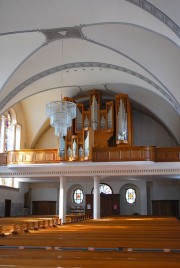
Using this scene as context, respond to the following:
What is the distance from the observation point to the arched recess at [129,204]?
81.3 feet

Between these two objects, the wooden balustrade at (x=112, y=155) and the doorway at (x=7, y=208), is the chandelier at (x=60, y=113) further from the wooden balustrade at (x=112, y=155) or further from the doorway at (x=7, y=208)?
the doorway at (x=7, y=208)

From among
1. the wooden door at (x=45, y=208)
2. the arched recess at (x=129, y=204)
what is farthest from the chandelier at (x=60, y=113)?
the wooden door at (x=45, y=208)

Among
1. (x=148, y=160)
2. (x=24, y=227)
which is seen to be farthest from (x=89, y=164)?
(x=24, y=227)

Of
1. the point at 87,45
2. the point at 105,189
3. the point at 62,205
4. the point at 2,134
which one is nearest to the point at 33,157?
the point at 62,205

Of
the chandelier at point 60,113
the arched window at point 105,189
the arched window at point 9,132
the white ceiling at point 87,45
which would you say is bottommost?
the arched window at point 105,189

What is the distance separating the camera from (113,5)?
10.3m

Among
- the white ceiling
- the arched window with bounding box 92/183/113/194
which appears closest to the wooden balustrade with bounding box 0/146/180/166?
the white ceiling

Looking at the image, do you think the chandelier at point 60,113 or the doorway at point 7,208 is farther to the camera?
the doorway at point 7,208

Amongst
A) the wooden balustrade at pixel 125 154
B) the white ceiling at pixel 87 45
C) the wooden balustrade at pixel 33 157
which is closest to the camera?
the white ceiling at pixel 87 45

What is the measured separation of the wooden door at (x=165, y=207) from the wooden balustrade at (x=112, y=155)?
7.41m

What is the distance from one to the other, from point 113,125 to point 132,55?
7345 mm

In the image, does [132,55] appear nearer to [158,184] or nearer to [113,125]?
[113,125]

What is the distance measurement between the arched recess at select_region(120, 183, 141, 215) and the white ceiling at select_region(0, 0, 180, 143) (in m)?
9.06

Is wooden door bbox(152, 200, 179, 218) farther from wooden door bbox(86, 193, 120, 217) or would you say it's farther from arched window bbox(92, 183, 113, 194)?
arched window bbox(92, 183, 113, 194)
